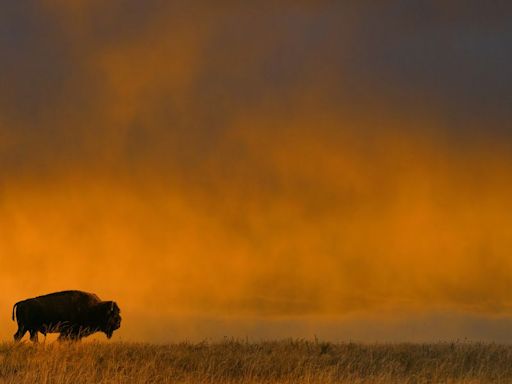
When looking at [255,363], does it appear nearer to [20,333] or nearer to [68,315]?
[68,315]

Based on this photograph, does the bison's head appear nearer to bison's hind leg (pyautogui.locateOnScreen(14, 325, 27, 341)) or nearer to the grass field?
bison's hind leg (pyautogui.locateOnScreen(14, 325, 27, 341))

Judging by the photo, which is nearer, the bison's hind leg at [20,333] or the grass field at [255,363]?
the grass field at [255,363]

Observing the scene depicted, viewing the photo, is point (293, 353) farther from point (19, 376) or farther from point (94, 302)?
point (94, 302)

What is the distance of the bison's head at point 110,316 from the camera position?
3073cm

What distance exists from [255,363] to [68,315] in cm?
1148

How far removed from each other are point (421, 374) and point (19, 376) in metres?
9.28

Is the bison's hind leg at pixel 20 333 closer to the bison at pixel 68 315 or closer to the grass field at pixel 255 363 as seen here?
the bison at pixel 68 315

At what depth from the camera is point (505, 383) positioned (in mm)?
20125

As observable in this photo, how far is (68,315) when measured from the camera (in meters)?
30.6

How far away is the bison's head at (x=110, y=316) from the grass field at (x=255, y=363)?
621cm

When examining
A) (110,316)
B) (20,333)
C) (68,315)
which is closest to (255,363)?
(110,316)

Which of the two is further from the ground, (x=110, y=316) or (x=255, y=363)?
(x=110, y=316)

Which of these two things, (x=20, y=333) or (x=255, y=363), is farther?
(x=20, y=333)

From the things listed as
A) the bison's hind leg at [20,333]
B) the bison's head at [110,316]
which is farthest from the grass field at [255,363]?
the bison's hind leg at [20,333]
